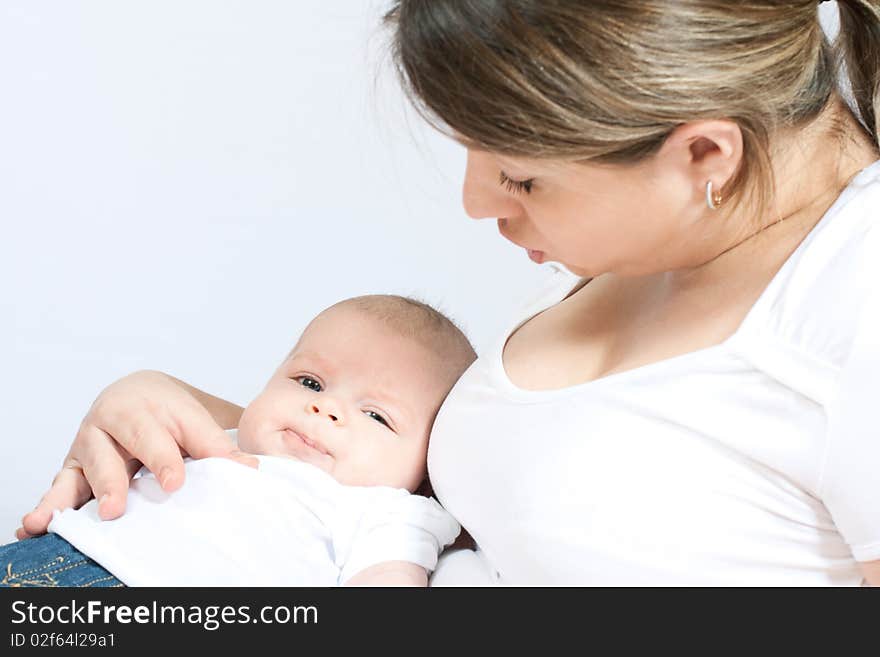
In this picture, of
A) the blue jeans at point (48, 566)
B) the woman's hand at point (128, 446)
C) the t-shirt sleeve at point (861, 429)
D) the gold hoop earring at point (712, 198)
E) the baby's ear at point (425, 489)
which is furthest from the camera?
the baby's ear at point (425, 489)

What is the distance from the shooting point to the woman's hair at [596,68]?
1041 millimetres

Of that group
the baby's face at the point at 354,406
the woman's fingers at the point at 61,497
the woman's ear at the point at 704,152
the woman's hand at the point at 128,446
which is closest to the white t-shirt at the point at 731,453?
the woman's ear at the point at 704,152

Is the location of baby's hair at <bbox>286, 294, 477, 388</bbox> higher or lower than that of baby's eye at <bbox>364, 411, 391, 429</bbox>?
higher

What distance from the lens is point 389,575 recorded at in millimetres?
1329

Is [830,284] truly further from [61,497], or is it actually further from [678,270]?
[61,497]

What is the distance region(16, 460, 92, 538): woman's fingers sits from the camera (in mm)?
1369

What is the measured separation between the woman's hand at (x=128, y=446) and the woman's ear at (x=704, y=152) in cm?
60

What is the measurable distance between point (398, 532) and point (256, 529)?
160 millimetres

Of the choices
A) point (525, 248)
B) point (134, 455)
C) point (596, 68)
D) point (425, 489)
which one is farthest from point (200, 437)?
point (596, 68)

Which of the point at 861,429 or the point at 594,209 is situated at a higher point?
the point at 594,209

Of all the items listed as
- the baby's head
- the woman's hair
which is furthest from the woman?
the baby's head

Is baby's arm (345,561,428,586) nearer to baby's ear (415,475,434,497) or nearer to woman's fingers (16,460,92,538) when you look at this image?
baby's ear (415,475,434,497)

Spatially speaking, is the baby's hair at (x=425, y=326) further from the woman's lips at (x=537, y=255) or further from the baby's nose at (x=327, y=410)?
the woman's lips at (x=537, y=255)

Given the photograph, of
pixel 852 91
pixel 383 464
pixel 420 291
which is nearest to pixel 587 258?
pixel 852 91
